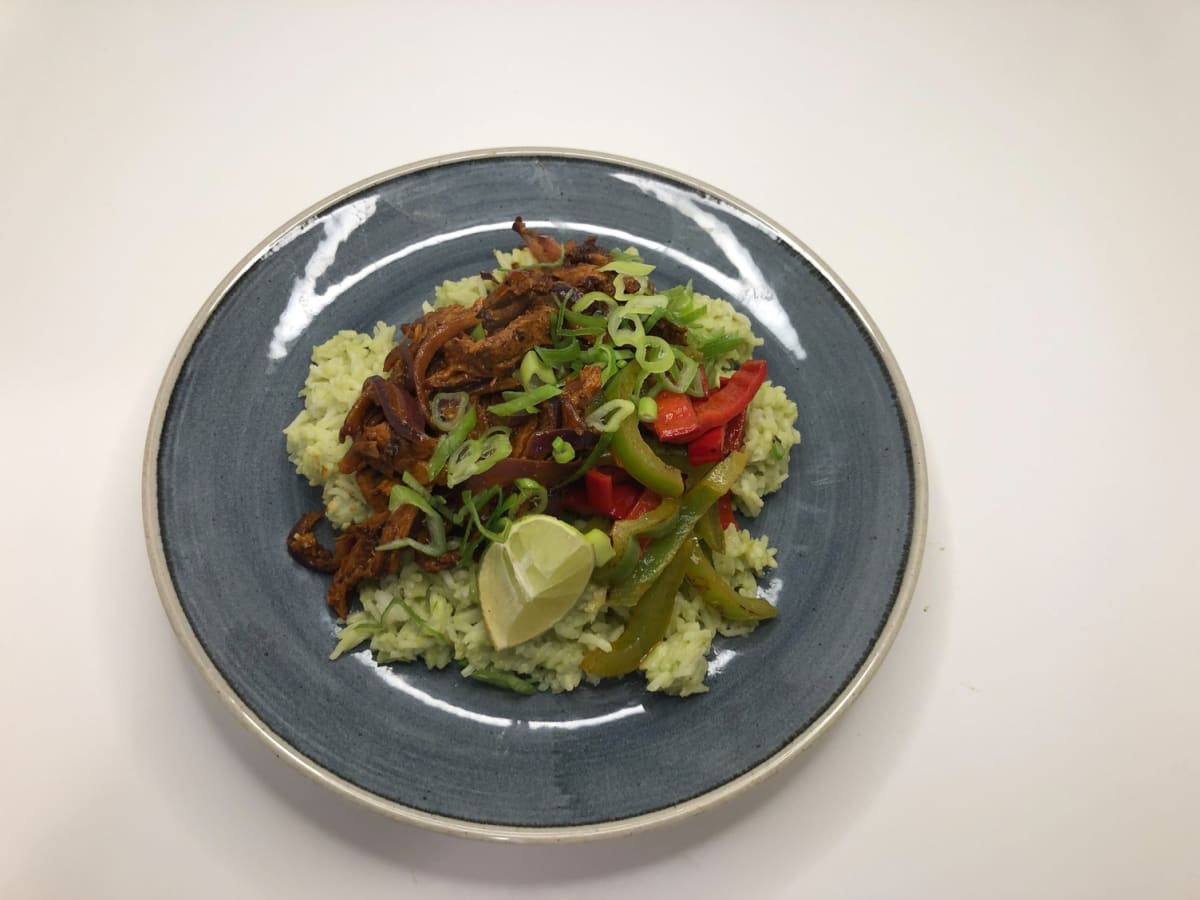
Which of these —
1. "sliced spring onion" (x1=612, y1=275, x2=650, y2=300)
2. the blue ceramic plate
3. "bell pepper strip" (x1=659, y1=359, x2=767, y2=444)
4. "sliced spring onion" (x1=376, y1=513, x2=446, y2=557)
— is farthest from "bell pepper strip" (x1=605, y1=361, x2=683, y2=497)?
"sliced spring onion" (x1=376, y1=513, x2=446, y2=557)

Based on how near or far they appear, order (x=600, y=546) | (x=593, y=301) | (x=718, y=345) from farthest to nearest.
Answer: (x=718, y=345) < (x=593, y=301) < (x=600, y=546)

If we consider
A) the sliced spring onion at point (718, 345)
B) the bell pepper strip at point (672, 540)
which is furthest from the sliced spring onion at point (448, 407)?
the sliced spring onion at point (718, 345)

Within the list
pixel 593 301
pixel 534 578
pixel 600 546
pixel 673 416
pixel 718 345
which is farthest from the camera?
pixel 718 345

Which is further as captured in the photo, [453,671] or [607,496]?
[607,496]

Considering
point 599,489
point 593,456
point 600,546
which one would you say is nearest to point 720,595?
point 600,546

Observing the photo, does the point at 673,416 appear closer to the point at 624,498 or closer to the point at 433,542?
the point at 624,498

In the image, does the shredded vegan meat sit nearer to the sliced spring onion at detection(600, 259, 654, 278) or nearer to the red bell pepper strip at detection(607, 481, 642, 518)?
the sliced spring onion at detection(600, 259, 654, 278)

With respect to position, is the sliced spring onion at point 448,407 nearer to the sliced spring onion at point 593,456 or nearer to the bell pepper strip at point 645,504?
the sliced spring onion at point 593,456
